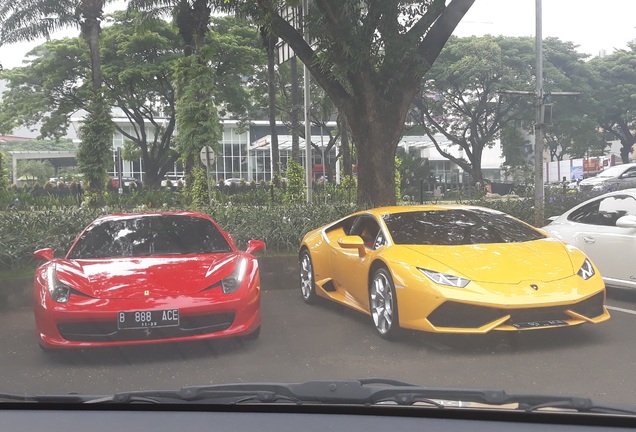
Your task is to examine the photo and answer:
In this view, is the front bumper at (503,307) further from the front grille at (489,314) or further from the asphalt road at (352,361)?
the asphalt road at (352,361)

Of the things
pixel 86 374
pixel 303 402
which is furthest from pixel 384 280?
pixel 303 402

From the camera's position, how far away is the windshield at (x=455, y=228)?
641cm

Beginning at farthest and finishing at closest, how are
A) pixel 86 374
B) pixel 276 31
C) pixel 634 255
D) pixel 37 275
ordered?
pixel 276 31 → pixel 634 255 → pixel 37 275 → pixel 86 374

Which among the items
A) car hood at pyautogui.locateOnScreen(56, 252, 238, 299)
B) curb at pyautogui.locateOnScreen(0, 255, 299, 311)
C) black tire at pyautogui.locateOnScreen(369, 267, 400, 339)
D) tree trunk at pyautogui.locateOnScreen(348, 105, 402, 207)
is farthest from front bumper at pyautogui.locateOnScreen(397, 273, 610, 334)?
tree trunk at pyautogui.locateOnScreen(348, 105, 402, 207)

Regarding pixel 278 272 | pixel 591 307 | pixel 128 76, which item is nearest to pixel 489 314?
pixel 591 307

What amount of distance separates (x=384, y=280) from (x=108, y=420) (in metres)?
3.82

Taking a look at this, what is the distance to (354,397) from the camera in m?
2.58

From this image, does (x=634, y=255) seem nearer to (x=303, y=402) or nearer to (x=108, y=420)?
(x=303, y=402)

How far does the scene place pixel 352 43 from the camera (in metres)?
10.4

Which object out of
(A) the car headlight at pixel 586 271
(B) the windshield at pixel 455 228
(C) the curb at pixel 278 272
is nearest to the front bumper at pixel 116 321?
(B) the windshield at pixel 455 228

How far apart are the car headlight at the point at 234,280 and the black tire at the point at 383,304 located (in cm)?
119

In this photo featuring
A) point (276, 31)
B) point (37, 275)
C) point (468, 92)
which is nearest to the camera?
point (37, 275)

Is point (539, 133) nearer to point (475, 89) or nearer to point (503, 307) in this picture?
point (503, 307)

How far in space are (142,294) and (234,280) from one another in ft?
2.58
